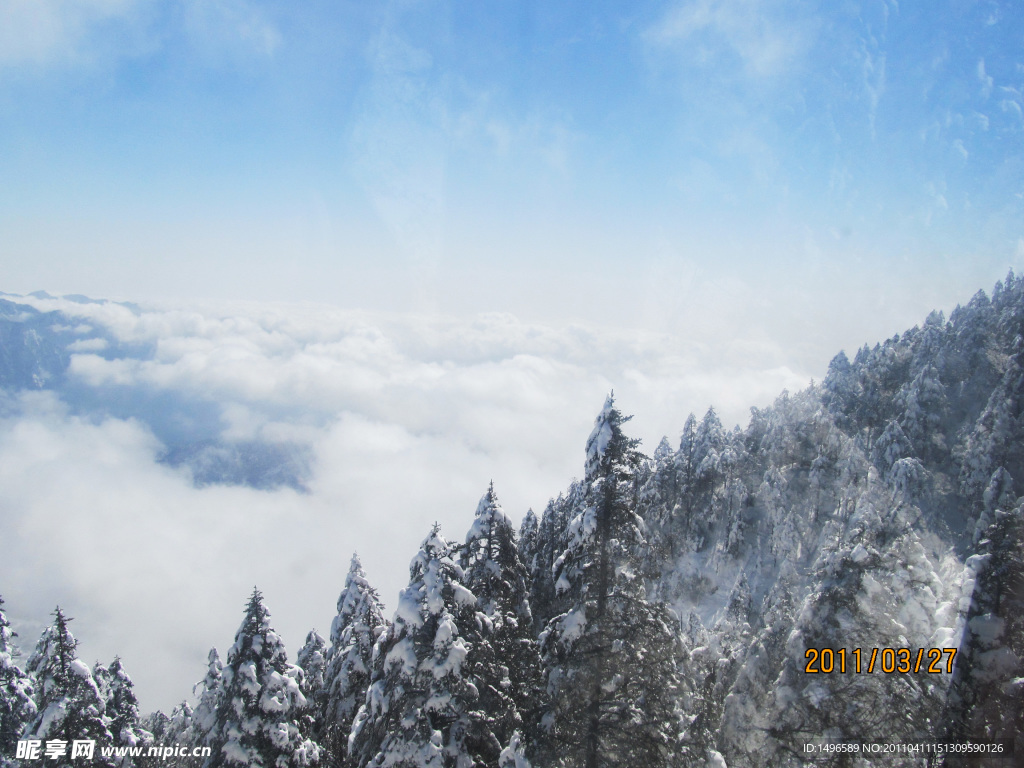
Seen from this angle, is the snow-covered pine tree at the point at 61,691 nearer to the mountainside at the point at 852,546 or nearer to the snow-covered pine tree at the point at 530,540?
the mountainside at the point at 852,546

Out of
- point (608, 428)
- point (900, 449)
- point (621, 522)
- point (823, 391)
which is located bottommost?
point (621, 522)

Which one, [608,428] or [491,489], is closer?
[608,428]

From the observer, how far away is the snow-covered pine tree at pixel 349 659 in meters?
21.5

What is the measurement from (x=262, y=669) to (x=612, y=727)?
39.1 feet

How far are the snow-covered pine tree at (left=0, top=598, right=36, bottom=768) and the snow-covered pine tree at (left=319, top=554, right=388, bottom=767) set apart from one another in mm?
12216

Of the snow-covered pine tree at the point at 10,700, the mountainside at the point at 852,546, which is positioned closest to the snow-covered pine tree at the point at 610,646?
the mountainside at the point at 852,546

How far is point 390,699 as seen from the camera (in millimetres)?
13148

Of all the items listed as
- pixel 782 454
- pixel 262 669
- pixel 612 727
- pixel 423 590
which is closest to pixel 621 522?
pixel 612 727

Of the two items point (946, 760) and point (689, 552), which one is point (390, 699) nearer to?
point (946, 760)

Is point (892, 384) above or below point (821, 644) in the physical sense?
above

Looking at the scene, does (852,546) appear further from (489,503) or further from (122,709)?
(122,709)

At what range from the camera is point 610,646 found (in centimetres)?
1145
